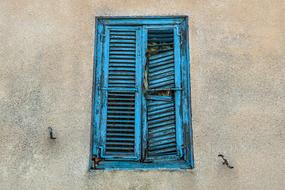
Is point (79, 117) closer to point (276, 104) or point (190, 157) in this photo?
point (190, 157)

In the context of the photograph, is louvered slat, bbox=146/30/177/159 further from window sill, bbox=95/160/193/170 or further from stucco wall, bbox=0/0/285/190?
stucco wall, bbox=0/0/285/190

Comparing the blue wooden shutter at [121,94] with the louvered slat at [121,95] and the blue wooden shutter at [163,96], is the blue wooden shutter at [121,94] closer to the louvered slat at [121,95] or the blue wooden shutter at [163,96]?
the louvered slat at [121,95]

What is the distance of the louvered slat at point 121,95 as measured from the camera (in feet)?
17.3

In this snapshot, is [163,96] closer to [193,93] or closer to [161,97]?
[161,97]

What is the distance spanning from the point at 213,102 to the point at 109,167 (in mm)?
1121

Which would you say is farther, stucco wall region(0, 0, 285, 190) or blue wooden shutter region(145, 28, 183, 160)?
blue wooden shutter region(145, 28, 183, 160)

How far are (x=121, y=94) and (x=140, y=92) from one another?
0.18 meters

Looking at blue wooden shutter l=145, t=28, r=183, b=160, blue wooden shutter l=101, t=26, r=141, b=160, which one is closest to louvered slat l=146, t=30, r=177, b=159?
blue wooden shutter l=145, t=28, r=183, b=160

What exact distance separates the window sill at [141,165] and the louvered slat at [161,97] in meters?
0.09

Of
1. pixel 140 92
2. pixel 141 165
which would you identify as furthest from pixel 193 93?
pixel 141 165

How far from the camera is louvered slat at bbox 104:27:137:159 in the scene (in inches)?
207

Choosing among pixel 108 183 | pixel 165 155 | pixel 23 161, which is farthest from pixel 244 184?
pixel 23 161

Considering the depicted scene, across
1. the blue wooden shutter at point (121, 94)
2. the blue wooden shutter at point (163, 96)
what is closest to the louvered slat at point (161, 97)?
the blue wooden shutter at point (163, 96)

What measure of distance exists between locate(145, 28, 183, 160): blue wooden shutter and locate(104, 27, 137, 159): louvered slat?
15 cm
